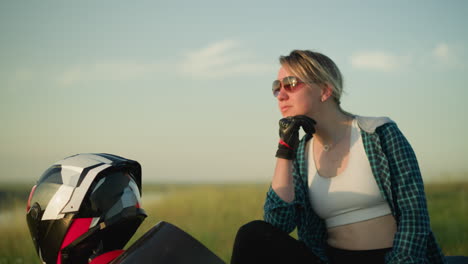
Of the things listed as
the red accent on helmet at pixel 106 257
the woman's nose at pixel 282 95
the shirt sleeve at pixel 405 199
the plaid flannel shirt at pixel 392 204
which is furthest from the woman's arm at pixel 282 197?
the red accent on helmet at pixel 106 257

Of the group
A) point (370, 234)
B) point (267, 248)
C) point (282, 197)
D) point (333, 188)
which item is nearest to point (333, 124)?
point (333, 188)

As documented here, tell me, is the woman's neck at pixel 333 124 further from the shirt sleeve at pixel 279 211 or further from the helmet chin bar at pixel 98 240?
the helmet chin bar at pixel 98 240

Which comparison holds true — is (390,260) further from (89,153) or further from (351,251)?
(89,153)

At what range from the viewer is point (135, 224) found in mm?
2439

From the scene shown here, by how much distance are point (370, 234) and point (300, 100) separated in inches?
41.5

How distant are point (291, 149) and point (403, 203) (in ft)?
2.78

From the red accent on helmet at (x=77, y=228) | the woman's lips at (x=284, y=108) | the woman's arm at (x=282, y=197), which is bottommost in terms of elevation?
the woman's arm at (x=282, y=197)

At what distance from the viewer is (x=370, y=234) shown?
3.01 m

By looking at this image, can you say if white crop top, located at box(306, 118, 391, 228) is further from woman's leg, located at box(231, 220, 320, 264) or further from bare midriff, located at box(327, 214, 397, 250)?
woman's leg, located at box(231, 220, 320, 264)

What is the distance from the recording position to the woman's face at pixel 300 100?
3225 millimetres

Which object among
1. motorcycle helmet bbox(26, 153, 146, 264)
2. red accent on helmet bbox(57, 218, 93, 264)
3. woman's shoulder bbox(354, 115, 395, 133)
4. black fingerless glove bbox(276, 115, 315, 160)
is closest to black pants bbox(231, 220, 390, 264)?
black fingerless glove bbox(276, 115, 315, 160)

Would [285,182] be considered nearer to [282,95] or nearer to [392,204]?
[282,95]

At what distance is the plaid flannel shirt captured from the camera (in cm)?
286

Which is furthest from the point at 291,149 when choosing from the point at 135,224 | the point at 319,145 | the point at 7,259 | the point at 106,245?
the point at 7,259
